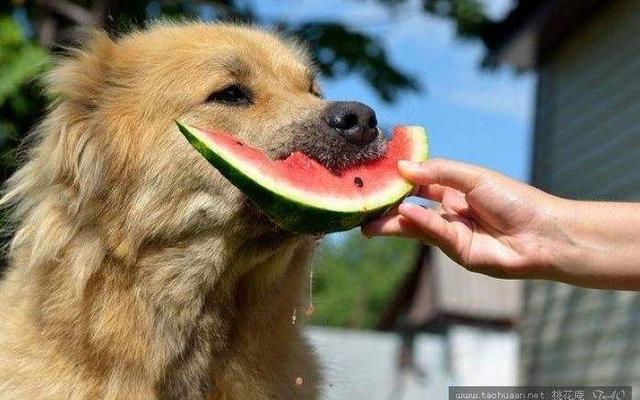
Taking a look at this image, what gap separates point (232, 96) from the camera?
4.47m

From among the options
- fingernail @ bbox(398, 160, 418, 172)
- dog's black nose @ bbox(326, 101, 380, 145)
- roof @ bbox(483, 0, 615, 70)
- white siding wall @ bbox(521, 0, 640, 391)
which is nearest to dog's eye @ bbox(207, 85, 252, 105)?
dog's black nose @ bbox(326, 101, 380, 145)

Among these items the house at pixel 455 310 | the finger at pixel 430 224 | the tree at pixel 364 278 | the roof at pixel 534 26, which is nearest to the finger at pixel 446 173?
the finger at pixel 430 224

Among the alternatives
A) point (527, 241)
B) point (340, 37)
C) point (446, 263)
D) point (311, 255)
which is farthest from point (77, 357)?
point (446, 263)

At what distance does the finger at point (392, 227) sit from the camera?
11.8ft

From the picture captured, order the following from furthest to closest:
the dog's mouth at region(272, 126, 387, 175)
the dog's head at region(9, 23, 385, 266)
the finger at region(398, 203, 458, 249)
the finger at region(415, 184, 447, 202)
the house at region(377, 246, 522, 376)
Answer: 1. the house at region(377, 246, 522, 376)
2. the dog's head at region(9, 23, 385, 266)
3. the dog's mouth at region(272, 126, 387, 175)
4. the finger at region(415, 184, 447, 202)
5. the finger at region(398, 203, 458, 249)

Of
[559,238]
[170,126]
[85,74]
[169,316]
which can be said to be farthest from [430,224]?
[85,74]

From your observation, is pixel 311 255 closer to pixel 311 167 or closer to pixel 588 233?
pixel 311 167

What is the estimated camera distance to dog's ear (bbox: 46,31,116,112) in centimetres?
458

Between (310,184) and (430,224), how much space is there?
563mm

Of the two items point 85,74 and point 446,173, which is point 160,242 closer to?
point 85,74

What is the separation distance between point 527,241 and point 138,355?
173 cm

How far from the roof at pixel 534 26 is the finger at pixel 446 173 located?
6.61 metres

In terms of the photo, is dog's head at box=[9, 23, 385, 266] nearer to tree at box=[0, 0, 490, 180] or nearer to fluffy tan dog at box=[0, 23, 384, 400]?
fluffy tan dog at box=[0, 23, 384, 400]

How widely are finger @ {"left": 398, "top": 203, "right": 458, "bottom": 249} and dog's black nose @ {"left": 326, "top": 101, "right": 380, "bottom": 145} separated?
535 mm
